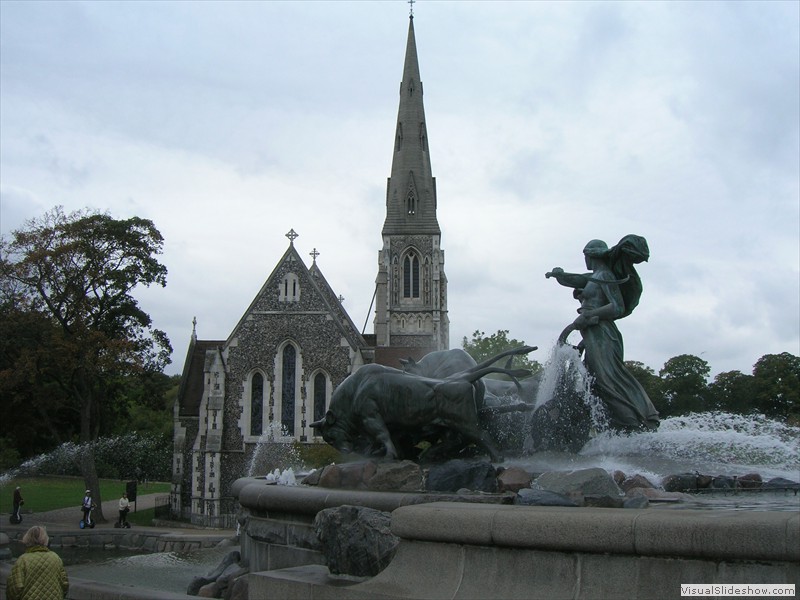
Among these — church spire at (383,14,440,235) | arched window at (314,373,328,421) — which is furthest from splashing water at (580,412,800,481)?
church spire at (383,14,440,235)

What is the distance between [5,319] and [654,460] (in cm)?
2778

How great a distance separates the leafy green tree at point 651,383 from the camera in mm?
33562

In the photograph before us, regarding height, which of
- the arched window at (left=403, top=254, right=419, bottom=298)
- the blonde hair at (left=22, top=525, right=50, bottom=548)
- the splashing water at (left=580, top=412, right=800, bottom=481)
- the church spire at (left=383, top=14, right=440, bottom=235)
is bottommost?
the blonde hair at (left=22, top=525, right=50, bottom=548)

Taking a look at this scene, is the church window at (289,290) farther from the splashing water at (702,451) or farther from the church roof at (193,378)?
the splashing water at (702,451)

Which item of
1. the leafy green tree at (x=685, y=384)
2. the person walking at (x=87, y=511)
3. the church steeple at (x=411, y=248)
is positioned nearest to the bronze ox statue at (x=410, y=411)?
the person walking at (x=87, y=511)

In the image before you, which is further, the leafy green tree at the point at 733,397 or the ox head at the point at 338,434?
the leafy green tree at the point at 733,397

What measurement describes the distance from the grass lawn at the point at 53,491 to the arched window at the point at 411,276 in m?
22.9

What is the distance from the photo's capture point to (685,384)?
A: 3416 centimetres

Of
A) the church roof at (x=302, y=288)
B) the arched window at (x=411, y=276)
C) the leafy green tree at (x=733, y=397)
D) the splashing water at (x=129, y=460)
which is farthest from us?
the arched window at (x=411, y=276)

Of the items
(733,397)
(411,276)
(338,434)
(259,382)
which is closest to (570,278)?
(338,434)

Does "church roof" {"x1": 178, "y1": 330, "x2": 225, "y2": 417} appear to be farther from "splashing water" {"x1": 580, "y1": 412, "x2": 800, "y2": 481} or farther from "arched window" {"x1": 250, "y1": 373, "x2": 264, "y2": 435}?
"splashing water" {"x1": 580, "y1": 412, "x2": 800, "y2": 481}

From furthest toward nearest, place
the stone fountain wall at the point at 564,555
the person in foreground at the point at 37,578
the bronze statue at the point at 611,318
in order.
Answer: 1. the bronze statue at the point at 611,318
2. the person in foreground at the point at 37,578
3. the stone fountain wall at the point at 564,555

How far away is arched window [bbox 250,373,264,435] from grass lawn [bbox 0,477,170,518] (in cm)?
796

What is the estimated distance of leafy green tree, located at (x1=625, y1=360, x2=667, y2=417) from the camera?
3356 centimetres
